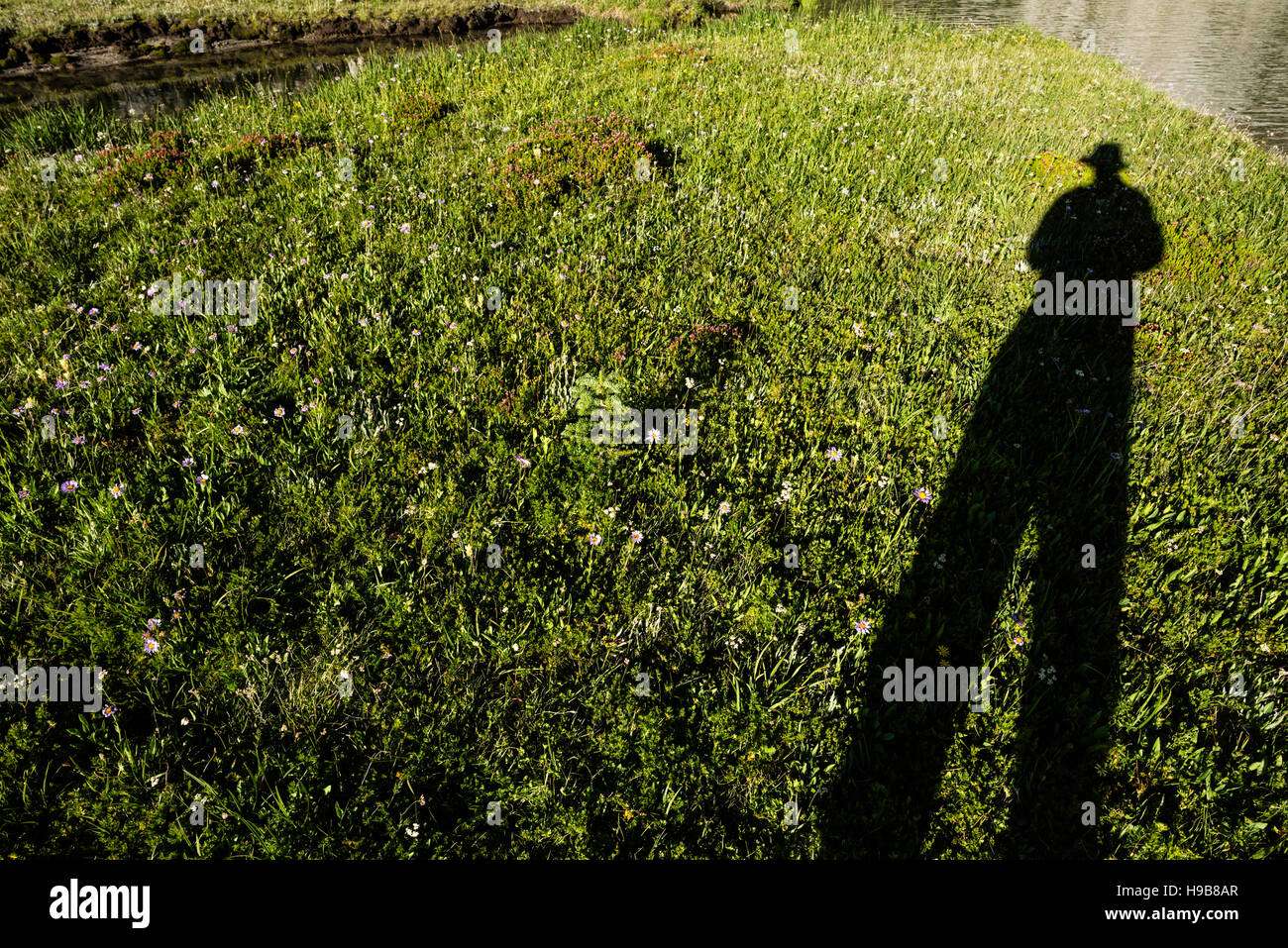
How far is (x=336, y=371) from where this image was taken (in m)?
5.48

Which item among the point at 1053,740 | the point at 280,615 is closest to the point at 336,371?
the point at 280,615

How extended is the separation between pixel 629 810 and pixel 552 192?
312 inches

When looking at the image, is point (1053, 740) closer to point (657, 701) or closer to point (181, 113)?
point (657, 701)
